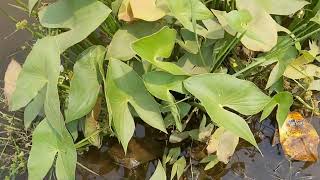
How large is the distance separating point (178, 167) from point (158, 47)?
1.29 feet

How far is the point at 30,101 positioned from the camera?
1319 millimetres

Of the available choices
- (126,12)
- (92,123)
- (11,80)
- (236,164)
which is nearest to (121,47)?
(126,12)

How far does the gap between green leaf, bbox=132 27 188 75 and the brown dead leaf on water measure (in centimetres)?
42

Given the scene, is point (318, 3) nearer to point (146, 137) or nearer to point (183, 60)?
point (183, 60)

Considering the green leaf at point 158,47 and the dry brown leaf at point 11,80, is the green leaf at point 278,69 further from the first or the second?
the dry brown leaf at point 11,80

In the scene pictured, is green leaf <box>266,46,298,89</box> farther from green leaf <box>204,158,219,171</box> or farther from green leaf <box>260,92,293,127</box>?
green leaf <box>204,158,219,171</box>

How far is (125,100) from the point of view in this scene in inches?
48.0

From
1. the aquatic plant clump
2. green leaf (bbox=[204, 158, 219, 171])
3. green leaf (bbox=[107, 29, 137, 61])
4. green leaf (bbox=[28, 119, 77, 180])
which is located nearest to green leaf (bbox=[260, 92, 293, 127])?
the aquatic plant clump

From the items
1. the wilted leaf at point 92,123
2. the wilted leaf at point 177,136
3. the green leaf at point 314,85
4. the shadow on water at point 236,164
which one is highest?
the green leaf at point 314,85

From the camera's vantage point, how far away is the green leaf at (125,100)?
1193 mm

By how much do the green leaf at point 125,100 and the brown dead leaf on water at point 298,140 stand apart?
391 mm

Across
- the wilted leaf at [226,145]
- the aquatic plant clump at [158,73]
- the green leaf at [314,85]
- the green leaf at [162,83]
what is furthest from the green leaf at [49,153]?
the green leaf at [314,85]

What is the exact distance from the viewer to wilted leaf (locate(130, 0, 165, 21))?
1227mm

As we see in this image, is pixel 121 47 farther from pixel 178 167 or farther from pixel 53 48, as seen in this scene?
pixel 178 167
